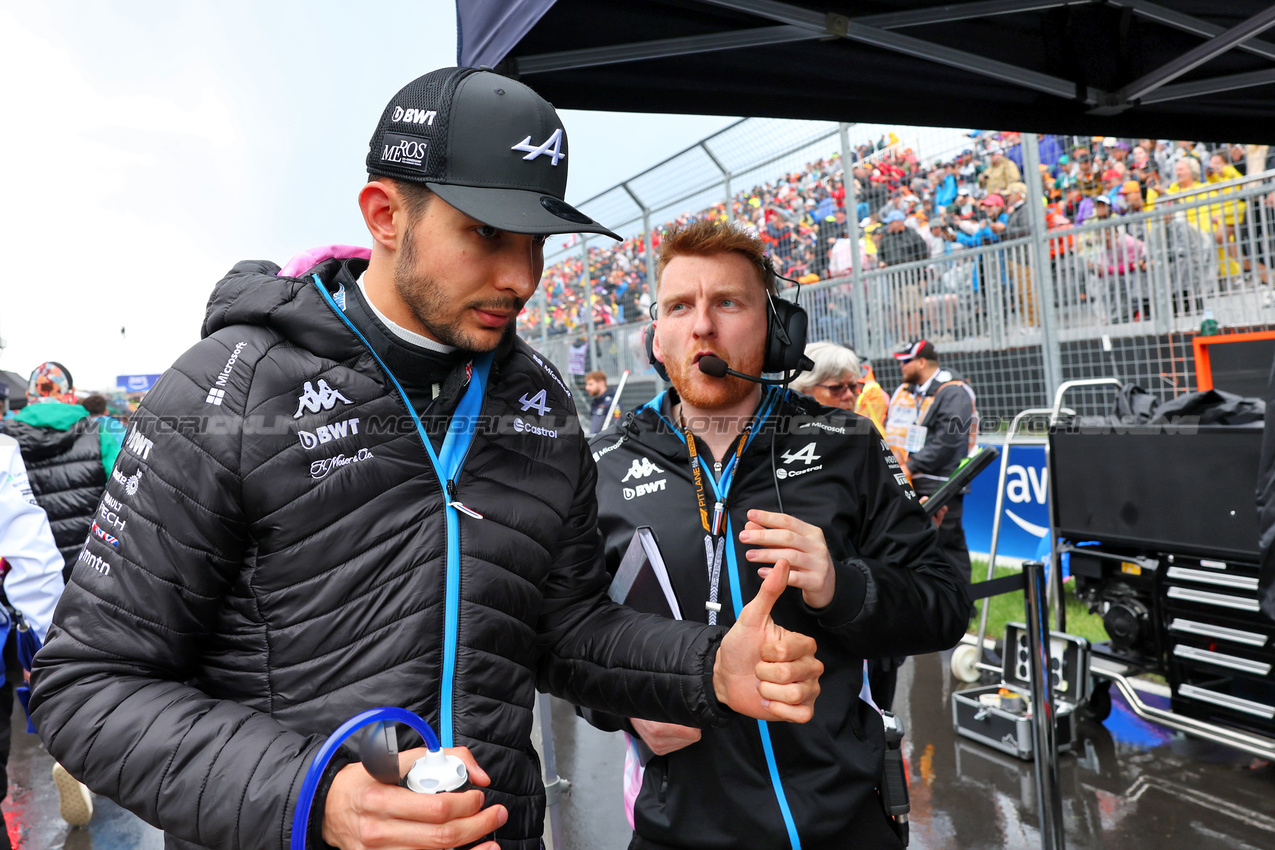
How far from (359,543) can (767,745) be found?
101 cm

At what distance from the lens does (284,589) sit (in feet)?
3.66

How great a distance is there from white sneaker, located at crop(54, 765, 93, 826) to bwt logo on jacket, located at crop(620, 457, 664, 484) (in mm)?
3623

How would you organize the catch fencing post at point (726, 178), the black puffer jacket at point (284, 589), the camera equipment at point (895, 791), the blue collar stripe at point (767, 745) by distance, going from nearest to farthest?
the black puffer jacket at point (284, 589) → the blue collar stripe at point (767, 745) → the camera equipment at point (895, 791) → the catch fencing post at point (726, 178)

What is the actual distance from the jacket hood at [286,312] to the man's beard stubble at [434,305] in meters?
0.11

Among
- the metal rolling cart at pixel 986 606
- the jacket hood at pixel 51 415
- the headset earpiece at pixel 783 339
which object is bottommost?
the metal rolling cart at pixel 986 606

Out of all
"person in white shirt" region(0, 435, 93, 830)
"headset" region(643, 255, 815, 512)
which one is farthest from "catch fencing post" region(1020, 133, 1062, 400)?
"person in white shirt" region(0, 435, 93, 830)

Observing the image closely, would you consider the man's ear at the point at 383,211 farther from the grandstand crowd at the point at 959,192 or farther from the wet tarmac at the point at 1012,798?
the grandstand crowd at the point at 959,192

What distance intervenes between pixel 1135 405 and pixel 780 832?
3.75m

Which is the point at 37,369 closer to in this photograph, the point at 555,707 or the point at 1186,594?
the point at 555,707

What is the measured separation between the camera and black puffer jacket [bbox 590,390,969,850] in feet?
5.54

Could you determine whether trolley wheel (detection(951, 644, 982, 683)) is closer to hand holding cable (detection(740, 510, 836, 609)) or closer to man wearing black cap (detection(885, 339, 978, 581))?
man wearing black cap (detection(885, 339, 978, 581))

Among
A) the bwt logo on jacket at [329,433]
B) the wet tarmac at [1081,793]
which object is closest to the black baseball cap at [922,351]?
the wet tarmac at [1081,793]

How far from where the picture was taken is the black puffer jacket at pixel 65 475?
491 cm

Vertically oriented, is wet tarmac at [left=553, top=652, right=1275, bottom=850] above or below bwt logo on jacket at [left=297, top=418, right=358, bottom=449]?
below
